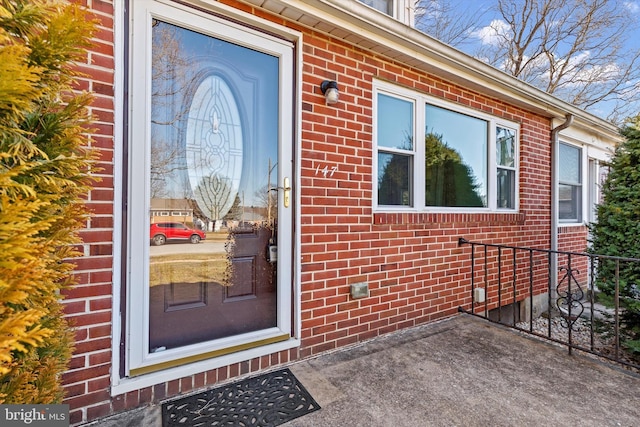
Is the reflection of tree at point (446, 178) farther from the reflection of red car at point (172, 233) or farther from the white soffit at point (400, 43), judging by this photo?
the reflection of red car at point (172, 233)

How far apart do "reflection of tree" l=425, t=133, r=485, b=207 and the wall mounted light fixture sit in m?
1.30

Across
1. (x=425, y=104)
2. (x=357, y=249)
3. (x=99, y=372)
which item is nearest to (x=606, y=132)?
(x=425, y=104)

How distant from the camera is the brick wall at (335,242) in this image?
1.70m

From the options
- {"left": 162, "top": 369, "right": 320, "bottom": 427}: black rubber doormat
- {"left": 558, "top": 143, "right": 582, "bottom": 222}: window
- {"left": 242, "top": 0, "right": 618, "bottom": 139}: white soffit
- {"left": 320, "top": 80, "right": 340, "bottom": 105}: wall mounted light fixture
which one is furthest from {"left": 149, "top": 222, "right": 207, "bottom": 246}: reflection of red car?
{"left": 558, "top": 143, "right": 582, "bottom": 222}: window

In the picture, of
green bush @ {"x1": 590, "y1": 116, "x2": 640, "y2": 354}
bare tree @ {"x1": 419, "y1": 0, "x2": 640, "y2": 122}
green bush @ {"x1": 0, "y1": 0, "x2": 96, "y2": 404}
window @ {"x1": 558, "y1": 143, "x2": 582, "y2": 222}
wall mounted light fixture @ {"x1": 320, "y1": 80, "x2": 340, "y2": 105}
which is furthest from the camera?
bare tree @ {"x1": 419, "y1": 0, "x2": 640, "y2": 122}

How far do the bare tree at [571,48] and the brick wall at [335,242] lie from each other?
794cm

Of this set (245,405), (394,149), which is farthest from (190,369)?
(394,149)

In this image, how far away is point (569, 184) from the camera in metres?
5.27

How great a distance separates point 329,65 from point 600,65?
11.6 m

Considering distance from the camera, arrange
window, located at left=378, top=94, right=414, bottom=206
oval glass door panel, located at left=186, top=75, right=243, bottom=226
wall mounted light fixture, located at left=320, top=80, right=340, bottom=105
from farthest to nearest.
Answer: window, located at left=378, top=94, right=414, bottom=206
wall mounted light fixture, located at left=320, top=80, right=340, bottom=105
oval glass door panel, located at left=186, top=75, right=243, bottom=226

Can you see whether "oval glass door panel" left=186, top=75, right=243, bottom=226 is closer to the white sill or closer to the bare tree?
the white sill

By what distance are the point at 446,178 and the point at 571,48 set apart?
9.81m

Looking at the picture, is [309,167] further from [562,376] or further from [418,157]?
[562,376]

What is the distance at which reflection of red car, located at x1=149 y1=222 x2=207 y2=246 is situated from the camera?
1943 mm
